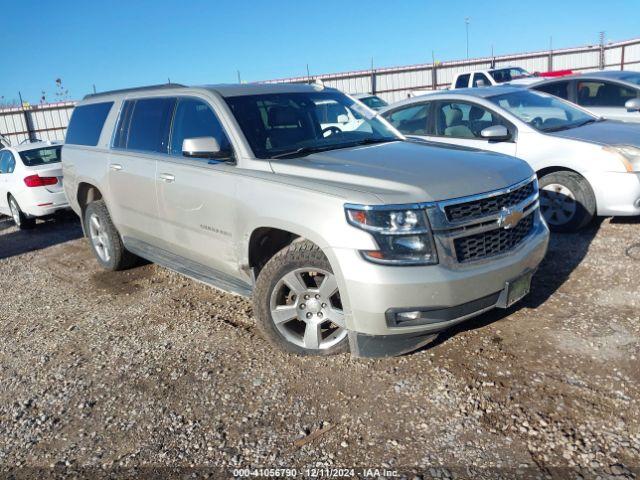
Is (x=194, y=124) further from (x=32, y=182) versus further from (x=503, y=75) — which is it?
(x=503, y=75)

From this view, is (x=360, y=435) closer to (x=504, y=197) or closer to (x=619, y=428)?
(x=619, y=428)

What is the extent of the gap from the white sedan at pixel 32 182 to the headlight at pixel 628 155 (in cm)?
766

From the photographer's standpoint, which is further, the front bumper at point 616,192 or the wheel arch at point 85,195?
the wheel arch at point 85,195

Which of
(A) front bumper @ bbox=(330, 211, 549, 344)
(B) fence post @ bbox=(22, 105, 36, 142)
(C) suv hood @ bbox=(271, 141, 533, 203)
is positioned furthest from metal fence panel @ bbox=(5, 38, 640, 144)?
(A) front bumper @ bbox=(330, 211, 549, 344)

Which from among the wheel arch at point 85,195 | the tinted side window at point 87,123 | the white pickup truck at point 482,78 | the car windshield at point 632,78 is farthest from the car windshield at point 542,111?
the white pickup truck at point 482,78

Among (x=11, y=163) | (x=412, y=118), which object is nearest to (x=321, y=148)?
(x=412, y=118)

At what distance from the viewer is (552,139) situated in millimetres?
6168

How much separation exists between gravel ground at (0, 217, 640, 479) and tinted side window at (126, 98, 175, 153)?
1464mm

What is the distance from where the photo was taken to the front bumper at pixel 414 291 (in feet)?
10.5

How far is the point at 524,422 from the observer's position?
9.73 ft

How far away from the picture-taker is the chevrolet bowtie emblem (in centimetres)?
351

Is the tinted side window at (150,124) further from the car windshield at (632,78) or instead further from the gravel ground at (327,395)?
the car windshield at (632,78)

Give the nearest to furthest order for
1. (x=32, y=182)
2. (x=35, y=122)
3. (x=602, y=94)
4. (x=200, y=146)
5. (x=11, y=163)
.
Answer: (x=200, y=146)
(x=602, y=94)
(x=32, y=182)
(x=11, y=163)
(x=35, y=122)

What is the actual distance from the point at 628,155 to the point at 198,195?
4.41 metres
